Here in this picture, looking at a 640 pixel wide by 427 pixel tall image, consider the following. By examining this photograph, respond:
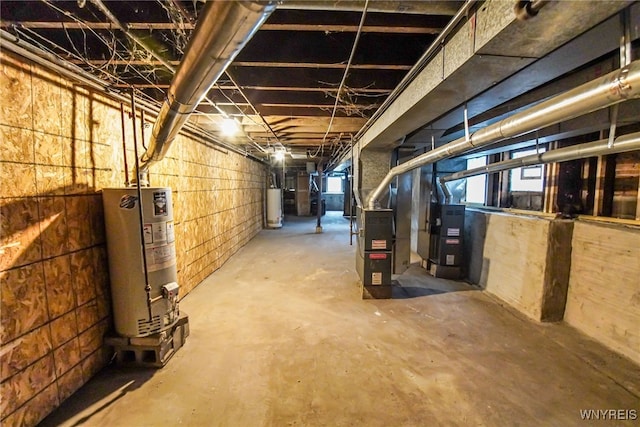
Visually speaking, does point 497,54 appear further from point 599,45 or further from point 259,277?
point 259,277

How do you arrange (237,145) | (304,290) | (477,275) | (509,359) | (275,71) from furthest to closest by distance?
1. (237,145)
2. (477,275)
3. (304,290)
4. (275,71)
5. (509,359)

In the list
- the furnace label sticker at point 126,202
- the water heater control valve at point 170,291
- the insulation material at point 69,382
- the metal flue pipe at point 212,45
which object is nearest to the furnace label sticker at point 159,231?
the furnace label sticker at point 126,202

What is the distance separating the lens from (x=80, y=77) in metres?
1.72

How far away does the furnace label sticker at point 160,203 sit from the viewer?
1961 millimetres

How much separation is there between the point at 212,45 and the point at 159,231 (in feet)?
4.86

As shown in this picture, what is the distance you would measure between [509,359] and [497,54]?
2.16 m

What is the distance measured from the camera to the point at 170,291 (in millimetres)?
2010

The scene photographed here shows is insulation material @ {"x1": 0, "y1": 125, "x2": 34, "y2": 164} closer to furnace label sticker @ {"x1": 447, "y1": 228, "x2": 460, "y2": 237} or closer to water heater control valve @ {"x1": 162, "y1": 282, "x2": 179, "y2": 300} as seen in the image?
water heater control valve @ {"x1": 162, "y1": 282, "x2": 179, "y2": 300}

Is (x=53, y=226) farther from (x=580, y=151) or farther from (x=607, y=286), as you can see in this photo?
(x=607, y=286)

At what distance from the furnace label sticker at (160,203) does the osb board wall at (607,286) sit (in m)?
3.66

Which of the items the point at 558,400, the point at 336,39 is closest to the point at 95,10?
the point at 336,39

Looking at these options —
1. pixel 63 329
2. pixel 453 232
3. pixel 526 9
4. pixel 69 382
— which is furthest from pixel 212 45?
pixel 453 232

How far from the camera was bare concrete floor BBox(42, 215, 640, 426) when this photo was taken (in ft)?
5.18

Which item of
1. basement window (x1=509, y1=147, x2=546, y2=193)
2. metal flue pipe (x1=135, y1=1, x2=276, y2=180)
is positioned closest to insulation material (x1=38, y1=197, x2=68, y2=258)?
metal flue pipe (x1=135, y1=1, x2=276, y2=180)
